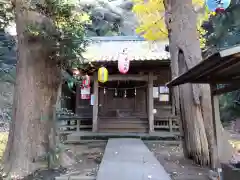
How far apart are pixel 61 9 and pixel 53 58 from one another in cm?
116

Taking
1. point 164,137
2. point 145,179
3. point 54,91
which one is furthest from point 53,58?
point 164,137

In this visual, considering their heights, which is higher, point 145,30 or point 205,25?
point 205,25

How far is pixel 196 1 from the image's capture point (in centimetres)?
1291

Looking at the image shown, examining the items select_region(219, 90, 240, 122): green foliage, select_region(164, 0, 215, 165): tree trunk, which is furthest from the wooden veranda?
select_region(219, 90, 240, 122): green foliage

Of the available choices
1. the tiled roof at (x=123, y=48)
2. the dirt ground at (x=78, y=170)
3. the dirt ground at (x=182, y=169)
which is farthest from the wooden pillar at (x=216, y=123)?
the tiled roof at (x=123, y=48)

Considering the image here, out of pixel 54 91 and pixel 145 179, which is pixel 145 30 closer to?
pixel 54 91

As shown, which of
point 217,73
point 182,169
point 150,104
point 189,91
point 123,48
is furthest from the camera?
point 123,48

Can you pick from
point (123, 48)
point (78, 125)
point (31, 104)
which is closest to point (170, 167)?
point (31, 104)

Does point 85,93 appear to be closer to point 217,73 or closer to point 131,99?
point 131,99

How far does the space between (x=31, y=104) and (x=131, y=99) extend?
812 centimetres

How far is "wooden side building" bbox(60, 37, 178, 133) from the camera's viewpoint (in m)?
11.9

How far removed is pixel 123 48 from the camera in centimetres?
1509

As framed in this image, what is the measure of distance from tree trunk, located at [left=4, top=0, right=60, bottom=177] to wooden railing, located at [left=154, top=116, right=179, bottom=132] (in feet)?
22.8

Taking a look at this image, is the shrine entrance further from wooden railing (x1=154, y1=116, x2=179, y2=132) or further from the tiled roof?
the tiled roof
